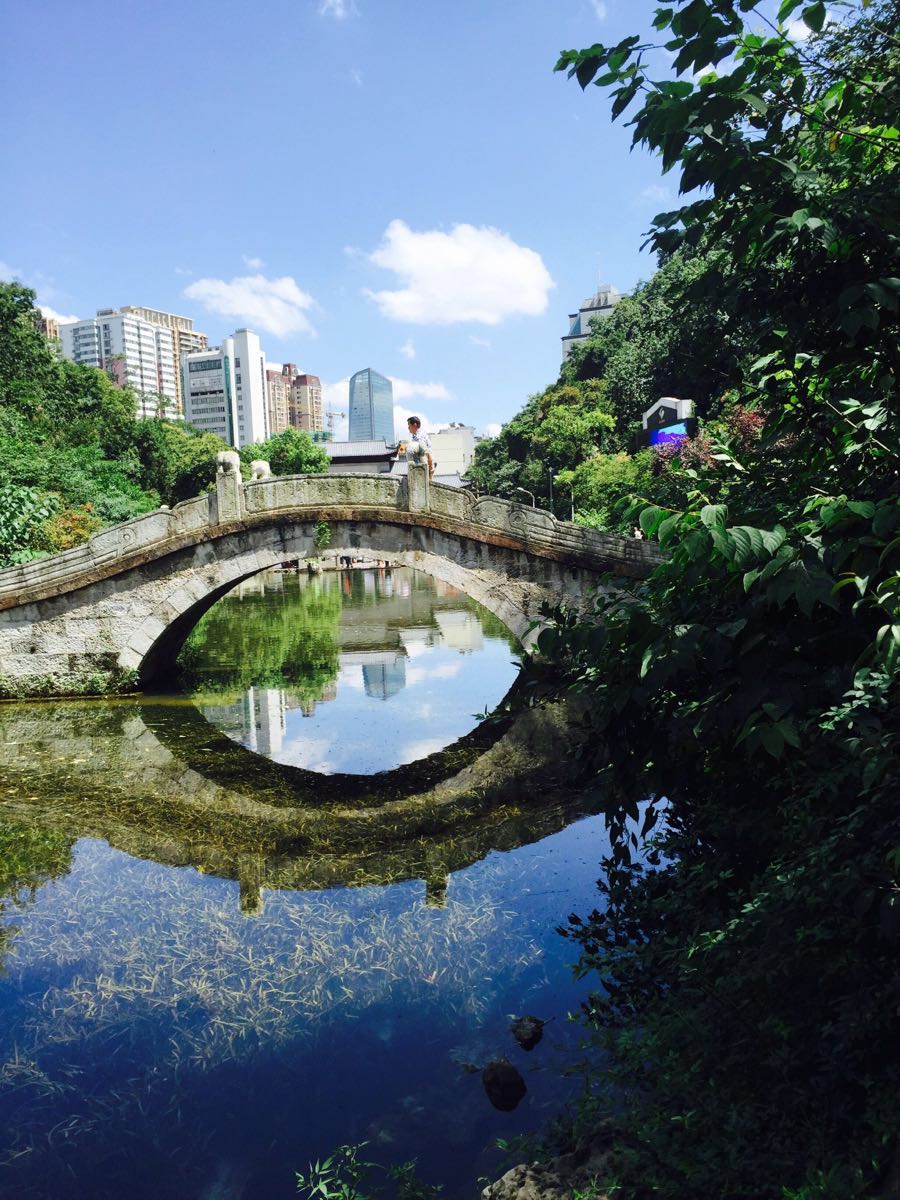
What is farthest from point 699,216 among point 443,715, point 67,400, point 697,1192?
point 67,400

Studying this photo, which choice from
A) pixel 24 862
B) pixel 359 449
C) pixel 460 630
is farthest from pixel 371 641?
pixel 359 449

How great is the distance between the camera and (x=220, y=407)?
148000 millimetres

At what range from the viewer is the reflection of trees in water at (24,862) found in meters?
8.04

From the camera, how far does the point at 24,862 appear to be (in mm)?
8914

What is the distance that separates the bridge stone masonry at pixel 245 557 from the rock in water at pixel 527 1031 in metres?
9.85

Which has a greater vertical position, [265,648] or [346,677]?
[265,648]

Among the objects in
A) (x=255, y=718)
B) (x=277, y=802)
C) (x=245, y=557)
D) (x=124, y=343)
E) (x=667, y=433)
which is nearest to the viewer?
(x=277, y=802)

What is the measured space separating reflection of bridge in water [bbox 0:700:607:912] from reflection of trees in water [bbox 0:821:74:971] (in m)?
0.26

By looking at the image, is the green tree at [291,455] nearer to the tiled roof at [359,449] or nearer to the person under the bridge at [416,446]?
the tiled roof at [359,449]

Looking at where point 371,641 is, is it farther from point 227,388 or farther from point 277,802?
point 227,388

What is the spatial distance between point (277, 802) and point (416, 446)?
25.3 feet

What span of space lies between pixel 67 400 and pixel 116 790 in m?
31.2

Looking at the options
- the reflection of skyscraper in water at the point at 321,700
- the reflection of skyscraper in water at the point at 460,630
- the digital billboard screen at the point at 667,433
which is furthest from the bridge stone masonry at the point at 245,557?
the digital billboard screen at the point at 667,433

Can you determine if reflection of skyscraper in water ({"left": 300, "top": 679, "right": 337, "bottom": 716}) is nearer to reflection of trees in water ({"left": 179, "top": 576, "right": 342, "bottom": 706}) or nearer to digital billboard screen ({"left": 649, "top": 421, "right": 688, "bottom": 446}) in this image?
reflection of trees in water ({"left": 179, "top": 576, "right": 342, "bottom": 706})
